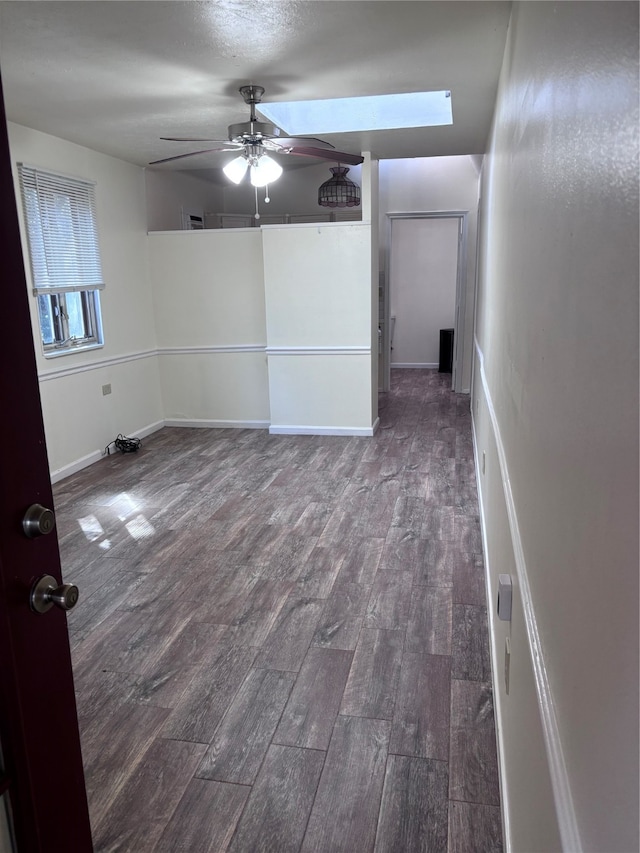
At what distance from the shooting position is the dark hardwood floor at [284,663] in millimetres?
1739

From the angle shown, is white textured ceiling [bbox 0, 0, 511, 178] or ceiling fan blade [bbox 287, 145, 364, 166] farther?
ceiling fan blade [bbox 287, 145, 364, 166]

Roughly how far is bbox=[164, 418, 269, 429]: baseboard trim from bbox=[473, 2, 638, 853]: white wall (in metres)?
4.75

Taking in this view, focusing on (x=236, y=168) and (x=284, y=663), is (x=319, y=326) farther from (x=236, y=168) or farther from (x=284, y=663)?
(x=284, y=663)

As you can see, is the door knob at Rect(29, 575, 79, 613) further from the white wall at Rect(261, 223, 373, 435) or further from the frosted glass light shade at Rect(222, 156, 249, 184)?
the white wall at Rect(261, 223, 373, 435)

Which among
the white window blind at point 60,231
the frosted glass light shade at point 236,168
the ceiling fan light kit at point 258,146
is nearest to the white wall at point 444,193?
the ceiling fan light kit at point 258,146

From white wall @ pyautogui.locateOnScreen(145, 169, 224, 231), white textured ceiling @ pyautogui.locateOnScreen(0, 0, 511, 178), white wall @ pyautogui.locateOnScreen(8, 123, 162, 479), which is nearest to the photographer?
white textured ceiling @ pyautogui.locateOnScreen(0, 0, 511, 178)

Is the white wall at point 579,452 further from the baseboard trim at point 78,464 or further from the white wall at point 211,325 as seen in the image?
the white wall at point 211,325

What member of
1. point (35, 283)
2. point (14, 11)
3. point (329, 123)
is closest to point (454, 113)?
point (329, 123)

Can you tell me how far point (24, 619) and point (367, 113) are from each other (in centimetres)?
414

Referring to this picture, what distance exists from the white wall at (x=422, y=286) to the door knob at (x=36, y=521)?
8526mm

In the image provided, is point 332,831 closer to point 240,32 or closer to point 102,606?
point 102,606

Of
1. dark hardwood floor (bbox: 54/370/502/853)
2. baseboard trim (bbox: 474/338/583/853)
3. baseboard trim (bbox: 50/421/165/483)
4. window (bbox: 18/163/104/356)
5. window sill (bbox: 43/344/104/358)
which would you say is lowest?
dark hardwood floor (bbox: 54/370/502/853)

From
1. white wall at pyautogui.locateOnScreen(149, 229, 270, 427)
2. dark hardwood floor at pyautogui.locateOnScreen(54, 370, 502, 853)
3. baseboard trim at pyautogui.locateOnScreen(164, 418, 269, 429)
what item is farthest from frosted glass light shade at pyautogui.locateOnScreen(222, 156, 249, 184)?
baseboard trim at pyautogui.locateOnScreen(164, 418, 269, 429)

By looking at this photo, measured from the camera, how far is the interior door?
110cm
